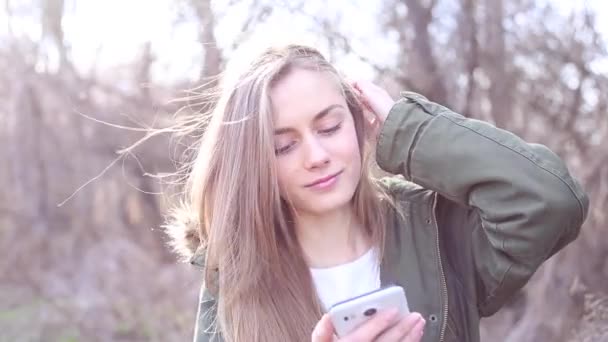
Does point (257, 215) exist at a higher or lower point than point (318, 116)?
lower

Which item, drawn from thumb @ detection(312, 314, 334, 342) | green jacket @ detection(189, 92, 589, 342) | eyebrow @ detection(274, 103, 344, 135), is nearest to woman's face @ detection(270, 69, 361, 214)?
eyebrow @ detection(274, 103, 344, 135)

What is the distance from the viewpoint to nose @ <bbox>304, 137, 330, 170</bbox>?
191cm

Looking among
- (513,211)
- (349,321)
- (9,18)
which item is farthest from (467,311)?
(9,18)

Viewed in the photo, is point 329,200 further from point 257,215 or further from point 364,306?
point 364,306

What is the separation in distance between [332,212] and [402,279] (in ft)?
0.90

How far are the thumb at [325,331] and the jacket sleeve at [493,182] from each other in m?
0.45

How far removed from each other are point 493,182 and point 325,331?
53cm

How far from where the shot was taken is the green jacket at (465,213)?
1.80m

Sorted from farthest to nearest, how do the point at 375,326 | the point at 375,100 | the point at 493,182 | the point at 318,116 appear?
the point at 375,100, the point at 318,116, the point at 493,182, the point at 375,326

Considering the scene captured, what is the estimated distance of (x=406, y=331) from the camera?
1652mm

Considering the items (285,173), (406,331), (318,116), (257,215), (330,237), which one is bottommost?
(406,331)

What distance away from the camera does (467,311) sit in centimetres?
197

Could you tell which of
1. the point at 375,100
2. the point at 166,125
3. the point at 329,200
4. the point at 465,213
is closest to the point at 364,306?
the point at 329,200

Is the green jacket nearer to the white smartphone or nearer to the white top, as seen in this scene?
the white top
